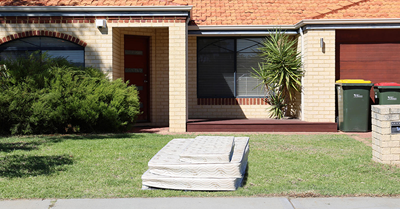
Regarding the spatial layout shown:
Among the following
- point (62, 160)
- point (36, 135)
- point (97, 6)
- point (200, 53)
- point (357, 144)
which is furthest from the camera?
point (200, 53)

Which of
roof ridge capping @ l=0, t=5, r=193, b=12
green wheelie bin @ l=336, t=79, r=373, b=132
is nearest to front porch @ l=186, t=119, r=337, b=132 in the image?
green wheelie bin @ l=336, t=79, r=373, b=132

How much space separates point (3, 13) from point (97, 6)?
8.19 ft

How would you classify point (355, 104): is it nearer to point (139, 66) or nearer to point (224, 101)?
point (224, 101)

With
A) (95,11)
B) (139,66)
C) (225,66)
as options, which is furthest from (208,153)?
(225,66)

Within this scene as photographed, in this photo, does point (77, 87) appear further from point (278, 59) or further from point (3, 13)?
point (278, 59)

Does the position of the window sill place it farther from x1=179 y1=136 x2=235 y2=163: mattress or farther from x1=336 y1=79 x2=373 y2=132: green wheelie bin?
x1=179 y1=136 x2=235 y2=163: mattress

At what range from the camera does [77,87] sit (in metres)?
9.80

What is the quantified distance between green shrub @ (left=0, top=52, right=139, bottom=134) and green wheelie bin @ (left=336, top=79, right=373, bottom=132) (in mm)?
5496

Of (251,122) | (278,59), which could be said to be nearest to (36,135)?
(251,122)

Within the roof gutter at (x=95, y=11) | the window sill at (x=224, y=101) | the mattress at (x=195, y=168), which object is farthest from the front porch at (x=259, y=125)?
the mattress at (x=195, y=168)

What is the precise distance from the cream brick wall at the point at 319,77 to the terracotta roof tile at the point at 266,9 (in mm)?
727

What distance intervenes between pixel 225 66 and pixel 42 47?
5.40 meters

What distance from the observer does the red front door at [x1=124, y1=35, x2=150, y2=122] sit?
12.3 metres

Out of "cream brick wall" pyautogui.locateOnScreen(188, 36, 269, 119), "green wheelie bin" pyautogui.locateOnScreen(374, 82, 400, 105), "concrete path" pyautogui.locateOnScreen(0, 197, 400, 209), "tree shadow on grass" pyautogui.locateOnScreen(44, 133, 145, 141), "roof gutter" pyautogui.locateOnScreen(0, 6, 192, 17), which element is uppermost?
"roof gutter" pyautogui.locateOnScreen(0, 6, 192, 17)
